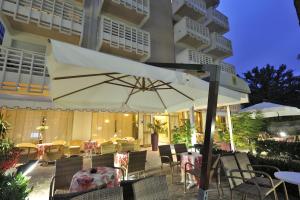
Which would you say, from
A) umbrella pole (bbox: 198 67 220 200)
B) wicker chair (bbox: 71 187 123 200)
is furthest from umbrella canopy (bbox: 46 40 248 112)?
wicker chair (bbox: 71 187 123 200)

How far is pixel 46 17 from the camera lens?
23.4 ft

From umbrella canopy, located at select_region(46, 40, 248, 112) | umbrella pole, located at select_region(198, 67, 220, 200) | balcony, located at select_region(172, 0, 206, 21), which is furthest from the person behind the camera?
balcony, located at select_region(172, 0, 206, 21)

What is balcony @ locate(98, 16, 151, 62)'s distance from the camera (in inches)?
327

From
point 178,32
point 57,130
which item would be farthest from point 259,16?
point 57,130

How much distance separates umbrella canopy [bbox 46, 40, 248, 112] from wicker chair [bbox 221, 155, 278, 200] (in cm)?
118

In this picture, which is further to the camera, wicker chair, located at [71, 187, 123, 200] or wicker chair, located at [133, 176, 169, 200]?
wicker chair, located at [133, 176, 169, 200]

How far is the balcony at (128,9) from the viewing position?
920cm

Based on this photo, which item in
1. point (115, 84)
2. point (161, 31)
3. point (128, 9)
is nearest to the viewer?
point (115, 84)

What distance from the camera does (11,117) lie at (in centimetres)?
916

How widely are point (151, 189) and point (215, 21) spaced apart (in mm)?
15888

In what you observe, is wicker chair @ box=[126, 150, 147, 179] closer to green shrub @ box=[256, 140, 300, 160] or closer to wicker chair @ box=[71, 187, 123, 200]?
wicker chair @ box=[71, 187, 123, 200]

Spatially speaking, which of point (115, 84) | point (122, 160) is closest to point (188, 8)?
point (115, 84)

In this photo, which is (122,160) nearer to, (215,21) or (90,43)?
(90,43)

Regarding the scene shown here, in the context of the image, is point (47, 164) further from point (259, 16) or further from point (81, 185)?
point (259, 16)
